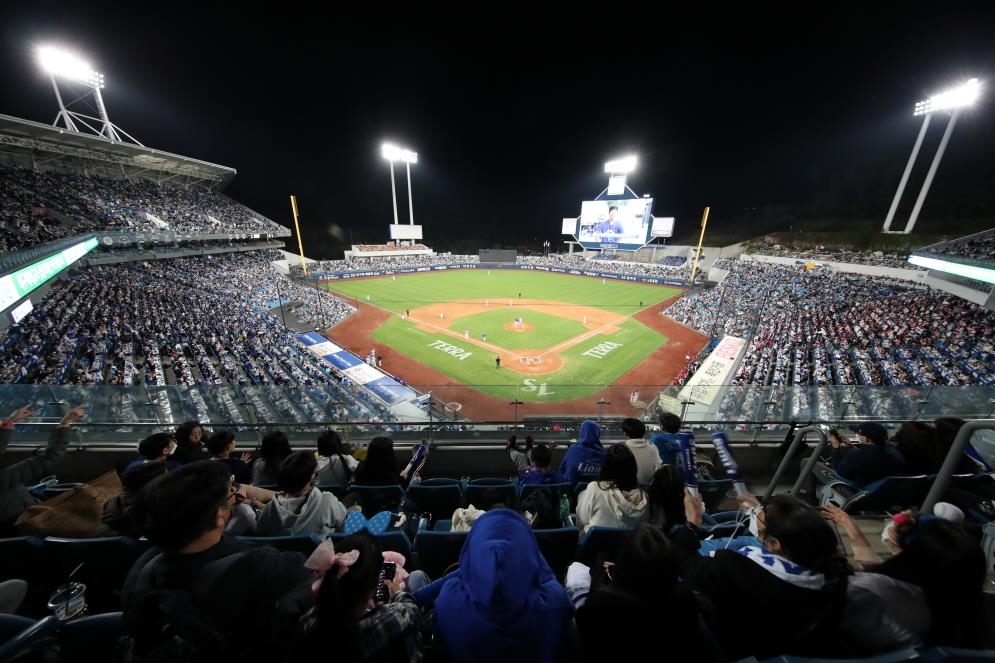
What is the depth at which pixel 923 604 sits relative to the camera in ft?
6.79

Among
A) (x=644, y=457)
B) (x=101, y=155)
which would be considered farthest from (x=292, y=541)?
(x=101, y=155)

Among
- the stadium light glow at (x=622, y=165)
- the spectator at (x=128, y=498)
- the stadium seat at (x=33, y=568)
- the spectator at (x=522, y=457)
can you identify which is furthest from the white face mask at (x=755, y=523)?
the stadium light glow at (x=622, y=165)

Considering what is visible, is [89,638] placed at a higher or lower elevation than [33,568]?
higher

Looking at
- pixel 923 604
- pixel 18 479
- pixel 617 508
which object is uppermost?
pixel 923 604

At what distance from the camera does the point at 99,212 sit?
106 feet

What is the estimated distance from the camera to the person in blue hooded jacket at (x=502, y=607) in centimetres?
173

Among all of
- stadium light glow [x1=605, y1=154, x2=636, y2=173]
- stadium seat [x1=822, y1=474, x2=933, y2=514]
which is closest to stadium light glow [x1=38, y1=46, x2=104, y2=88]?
stadium seat [x1=822, y1=474, x2=933, y2=514]

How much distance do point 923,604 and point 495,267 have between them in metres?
66.8

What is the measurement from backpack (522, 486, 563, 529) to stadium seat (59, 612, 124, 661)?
3.01 meters

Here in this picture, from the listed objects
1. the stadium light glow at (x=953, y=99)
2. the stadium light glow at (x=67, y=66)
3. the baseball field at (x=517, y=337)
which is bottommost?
the baseball field at (x=517, y=337)

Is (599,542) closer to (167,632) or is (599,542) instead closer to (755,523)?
(755,523)

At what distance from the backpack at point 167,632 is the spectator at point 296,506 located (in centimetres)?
151

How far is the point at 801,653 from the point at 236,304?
33.0 m

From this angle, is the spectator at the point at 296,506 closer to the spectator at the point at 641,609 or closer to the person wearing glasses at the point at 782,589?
the spectator at the point at 641,609
